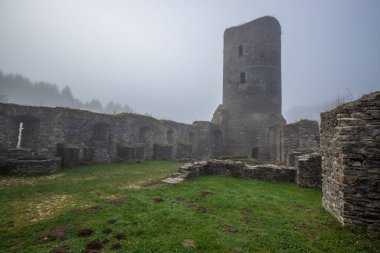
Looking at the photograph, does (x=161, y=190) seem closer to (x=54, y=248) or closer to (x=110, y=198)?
(x=110, y=198)

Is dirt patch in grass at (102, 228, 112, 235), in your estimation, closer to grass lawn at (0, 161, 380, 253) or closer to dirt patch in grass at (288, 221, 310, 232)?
grass lawn at (0, 161, 380, 253)

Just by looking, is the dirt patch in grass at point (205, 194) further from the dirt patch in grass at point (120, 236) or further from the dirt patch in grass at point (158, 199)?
the dirt patch in grass at point (120, 236)

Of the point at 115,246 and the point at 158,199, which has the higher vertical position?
the point at 158,199

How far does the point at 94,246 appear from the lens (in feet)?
13.6

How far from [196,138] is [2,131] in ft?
55.0

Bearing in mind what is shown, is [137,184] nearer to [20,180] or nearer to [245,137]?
[20,180]

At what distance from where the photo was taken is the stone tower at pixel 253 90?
26062mm

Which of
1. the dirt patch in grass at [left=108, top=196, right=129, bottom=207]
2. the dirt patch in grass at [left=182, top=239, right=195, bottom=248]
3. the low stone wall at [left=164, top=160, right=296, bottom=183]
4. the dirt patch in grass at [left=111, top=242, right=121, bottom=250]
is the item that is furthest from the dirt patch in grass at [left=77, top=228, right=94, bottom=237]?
the low stone wall at [left=164, top=160, right=296, bottom=183]

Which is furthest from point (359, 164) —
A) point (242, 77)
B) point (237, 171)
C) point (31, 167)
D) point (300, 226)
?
point (242, 77)

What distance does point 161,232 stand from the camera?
4.71m

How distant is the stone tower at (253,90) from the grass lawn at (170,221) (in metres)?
18.1

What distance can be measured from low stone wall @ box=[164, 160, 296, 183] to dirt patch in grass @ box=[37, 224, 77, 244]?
4.86 metres

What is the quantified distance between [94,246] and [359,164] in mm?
5570

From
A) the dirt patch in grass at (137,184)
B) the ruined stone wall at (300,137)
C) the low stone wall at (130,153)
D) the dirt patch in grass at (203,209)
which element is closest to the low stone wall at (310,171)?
the dirt patch in grass at (203,209)
